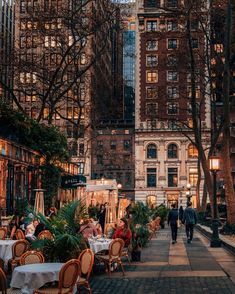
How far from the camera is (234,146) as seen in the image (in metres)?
91.9

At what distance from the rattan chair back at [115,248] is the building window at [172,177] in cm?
8021

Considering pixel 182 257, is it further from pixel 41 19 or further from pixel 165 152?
pixel 165 152

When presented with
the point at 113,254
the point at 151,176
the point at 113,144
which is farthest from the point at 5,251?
the point at 113,144

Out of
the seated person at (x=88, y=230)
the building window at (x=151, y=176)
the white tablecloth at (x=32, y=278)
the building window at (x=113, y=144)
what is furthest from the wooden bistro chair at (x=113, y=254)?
the building window at (x=113, y=144)

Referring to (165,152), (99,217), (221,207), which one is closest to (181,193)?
(165,152)

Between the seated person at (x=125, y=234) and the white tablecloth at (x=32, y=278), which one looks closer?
the white tablecloth at (x=32, y=278)

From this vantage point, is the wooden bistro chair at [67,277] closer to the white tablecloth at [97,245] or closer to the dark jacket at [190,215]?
the white tablecloth at [97,245]

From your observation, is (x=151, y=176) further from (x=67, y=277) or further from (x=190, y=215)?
(x=67, y=277)

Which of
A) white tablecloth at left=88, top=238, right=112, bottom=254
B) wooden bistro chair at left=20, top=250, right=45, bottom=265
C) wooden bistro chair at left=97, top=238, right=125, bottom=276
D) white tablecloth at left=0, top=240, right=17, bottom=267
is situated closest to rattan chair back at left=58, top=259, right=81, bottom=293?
wooden bistro chair at left=20, top=250, right=45, bottom=265

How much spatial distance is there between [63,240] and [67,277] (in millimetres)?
1521

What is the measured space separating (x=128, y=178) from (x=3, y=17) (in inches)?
1671

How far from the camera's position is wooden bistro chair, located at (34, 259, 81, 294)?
9250 mm

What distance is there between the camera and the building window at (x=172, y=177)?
94.8 meters

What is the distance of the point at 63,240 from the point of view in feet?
35.5
